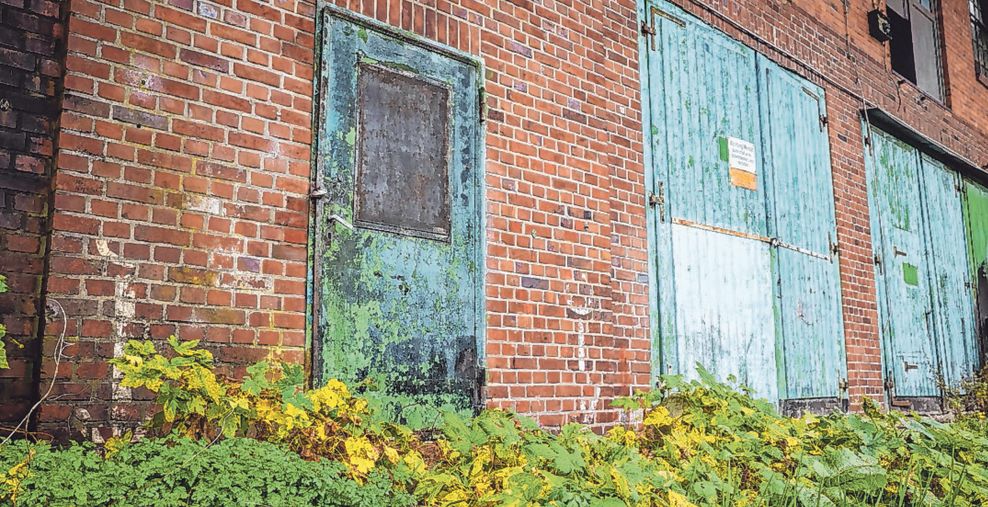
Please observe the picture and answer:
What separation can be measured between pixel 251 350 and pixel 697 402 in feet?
8.23

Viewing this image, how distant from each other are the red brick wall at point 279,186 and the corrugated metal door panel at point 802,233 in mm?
723

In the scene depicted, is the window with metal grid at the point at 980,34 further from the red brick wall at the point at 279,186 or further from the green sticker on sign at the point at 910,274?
the red brick wall at the point at 279,186

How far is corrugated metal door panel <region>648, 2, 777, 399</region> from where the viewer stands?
5.29 meters

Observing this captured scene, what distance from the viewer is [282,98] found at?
3387 millimetres

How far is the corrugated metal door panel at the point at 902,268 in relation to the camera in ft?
25.2

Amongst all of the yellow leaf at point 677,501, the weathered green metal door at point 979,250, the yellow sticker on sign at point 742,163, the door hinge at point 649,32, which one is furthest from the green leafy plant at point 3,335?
the weathered green metal door at point 979,250

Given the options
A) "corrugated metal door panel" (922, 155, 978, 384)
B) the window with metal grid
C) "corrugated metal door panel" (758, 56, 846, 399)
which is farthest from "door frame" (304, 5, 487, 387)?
the window with metal grid

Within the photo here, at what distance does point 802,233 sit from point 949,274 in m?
3.59

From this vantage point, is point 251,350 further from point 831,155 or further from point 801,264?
point 831,155

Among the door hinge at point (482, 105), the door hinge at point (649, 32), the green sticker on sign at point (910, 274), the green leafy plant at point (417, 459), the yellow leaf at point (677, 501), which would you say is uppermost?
the door hinge at point (649, 32)

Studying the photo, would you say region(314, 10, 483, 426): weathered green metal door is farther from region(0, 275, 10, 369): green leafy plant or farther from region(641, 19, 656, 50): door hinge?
region(641, 19, 656, 50): door hinge

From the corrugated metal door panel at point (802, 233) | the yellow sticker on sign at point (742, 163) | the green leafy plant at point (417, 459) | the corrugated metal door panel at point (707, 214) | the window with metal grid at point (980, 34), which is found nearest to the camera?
the green leafy plant at point (417, 459)

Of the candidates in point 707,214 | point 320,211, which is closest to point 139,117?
point 320,211

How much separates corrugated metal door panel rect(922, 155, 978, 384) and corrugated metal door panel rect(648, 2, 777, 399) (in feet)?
12.6
